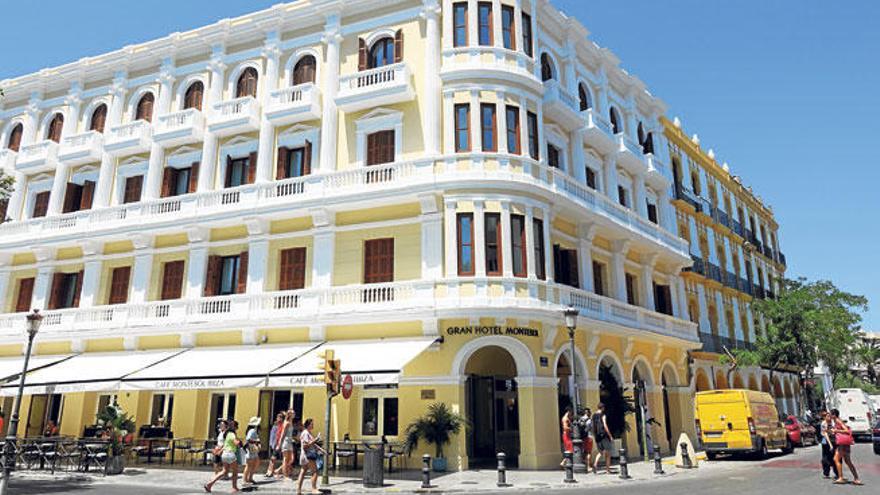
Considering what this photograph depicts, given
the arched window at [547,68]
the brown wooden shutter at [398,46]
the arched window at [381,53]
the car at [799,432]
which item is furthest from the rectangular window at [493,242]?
the car at [799,432]

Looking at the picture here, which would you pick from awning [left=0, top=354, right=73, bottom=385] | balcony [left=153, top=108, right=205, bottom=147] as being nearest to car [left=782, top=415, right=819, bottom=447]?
balcony [left=153, top=108, right=205, bottom=147]

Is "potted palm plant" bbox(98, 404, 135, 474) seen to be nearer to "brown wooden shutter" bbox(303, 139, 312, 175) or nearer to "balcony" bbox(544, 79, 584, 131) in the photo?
"brown wooden shutter" bbox(303, 139, 312, 175)

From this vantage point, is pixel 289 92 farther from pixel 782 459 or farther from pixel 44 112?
pixel 782 459

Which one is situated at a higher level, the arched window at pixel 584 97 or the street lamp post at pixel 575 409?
the arched window at pixel 584 97

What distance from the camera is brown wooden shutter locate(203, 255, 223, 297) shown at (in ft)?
76.9

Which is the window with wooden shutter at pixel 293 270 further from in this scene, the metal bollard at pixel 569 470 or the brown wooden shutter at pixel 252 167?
the metal bollard at pixel 569 470

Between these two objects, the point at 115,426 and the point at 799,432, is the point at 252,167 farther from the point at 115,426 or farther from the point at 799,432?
the point at 799,432

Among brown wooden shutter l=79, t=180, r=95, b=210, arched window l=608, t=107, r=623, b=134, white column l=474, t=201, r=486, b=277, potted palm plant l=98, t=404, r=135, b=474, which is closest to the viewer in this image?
potted palm plant l=98, t=404, r=135, b=474

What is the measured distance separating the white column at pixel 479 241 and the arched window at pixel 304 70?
955 cm

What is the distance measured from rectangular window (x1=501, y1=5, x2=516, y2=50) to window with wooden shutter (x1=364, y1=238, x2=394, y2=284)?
8401mm

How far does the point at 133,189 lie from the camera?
26656mm

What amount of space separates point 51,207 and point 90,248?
12.0 ft

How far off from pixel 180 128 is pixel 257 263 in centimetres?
715

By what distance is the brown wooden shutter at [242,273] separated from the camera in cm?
2303
